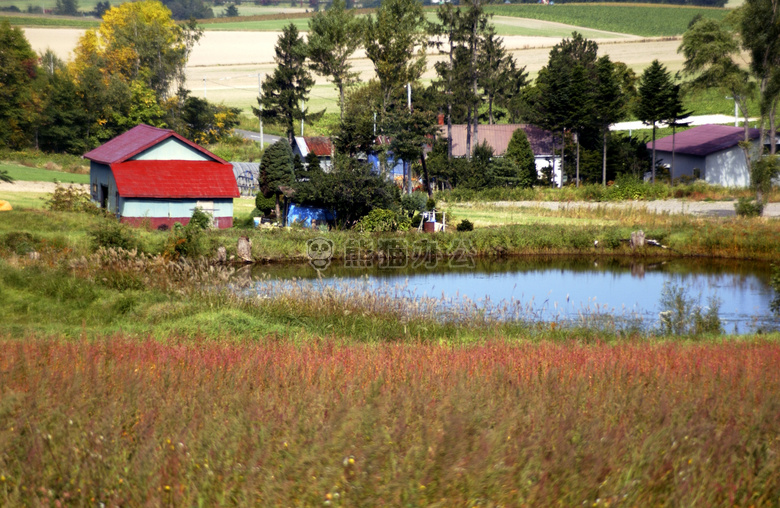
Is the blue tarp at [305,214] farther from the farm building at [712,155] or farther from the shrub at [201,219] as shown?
the farm building at [712,155]

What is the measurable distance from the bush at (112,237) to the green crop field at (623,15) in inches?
4647

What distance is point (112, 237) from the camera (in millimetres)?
23797

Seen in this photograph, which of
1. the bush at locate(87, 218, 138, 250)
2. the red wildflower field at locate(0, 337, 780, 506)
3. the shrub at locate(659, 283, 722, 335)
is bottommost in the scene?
the shrub at locate(659, 283, 722, 335)

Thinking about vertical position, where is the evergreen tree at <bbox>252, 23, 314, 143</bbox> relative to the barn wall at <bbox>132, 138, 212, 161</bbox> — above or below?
above

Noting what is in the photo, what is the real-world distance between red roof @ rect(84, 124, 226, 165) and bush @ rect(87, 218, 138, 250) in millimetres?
8583

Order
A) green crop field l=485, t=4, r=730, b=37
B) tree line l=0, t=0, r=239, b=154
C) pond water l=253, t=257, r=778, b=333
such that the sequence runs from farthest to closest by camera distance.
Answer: green crop field l=485, t=4, r=730, b=37 → tree line l=0, t=0, r=239, b=154 → pond water l=253, t=257, r=778, b=333

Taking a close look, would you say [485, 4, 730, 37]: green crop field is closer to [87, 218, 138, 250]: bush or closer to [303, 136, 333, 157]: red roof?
[303, 136, 333, 157]: red roof

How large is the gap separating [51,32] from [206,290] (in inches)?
5054

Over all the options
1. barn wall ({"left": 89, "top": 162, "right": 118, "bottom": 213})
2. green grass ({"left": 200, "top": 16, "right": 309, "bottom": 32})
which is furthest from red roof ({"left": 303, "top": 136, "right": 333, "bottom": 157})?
green grass ({"left": 200, "top": 16, "right": 309, "bottom": 32})

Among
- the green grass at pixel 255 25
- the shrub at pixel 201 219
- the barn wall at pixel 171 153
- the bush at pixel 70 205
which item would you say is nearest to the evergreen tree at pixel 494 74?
the barn wall at pixel 171 153

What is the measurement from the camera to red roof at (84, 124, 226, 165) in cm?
3253

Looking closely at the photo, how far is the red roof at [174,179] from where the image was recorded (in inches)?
1223

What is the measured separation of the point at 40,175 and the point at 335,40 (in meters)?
24.2

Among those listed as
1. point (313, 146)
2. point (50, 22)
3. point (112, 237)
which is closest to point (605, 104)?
point (313, 146)
